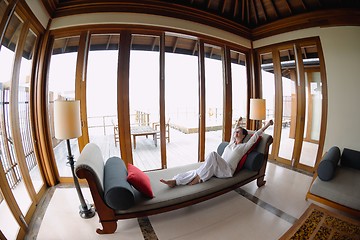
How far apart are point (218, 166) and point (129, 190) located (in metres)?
1.31

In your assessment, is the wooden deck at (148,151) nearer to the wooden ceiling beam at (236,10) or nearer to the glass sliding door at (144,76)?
the glass sliding door at (144,76)

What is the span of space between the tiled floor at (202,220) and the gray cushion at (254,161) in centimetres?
44

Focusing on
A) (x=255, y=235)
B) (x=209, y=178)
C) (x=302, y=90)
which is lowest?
(x=255, y=235)

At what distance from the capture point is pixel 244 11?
141 inches

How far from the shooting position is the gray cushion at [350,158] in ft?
8.14

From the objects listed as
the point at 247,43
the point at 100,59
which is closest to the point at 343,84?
the point at 247,43

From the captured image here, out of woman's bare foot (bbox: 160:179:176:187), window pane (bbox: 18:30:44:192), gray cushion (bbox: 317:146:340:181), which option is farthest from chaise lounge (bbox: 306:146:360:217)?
window pane (bbox: 18:30:44:192)

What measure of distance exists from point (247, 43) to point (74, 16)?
Answer: 12.4 ft

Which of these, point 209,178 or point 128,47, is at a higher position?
point 128,47

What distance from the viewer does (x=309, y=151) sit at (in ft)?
11.2

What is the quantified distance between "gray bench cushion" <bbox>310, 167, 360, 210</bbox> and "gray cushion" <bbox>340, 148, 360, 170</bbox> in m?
0.25

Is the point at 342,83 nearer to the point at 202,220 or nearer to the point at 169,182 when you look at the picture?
the point at 202,220

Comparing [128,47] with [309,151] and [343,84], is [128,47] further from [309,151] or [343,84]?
[309,151]

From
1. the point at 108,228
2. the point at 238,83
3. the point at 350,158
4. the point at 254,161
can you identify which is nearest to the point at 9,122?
the point at 108,228
